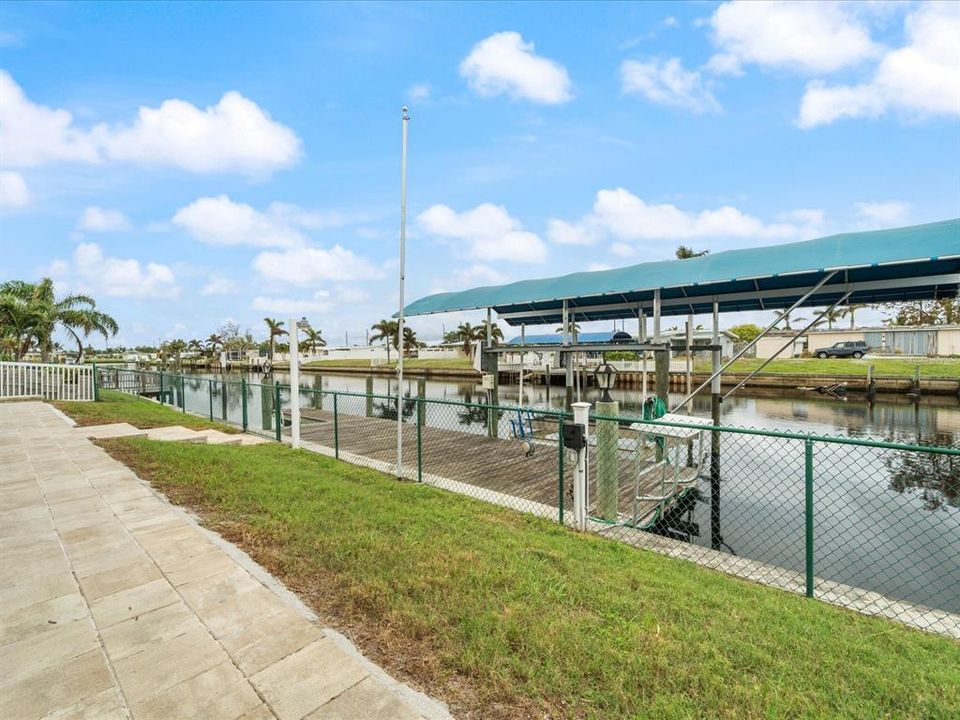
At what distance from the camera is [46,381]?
1689 centimetres

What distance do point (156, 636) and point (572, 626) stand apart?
2.49 meters

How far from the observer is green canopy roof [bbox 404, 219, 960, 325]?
26.9 feet

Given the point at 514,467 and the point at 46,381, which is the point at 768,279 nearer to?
the point at 514,467

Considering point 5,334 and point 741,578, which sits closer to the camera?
point 741,578

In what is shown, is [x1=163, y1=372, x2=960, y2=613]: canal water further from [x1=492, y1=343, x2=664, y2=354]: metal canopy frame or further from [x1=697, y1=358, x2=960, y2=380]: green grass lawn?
[x1=697, y1=358, x2=960, y2=380]: green grass lawn

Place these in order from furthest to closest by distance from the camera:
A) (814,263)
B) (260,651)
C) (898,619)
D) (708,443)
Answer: (708,443) < (814,263) < (898,619) < (260,651)

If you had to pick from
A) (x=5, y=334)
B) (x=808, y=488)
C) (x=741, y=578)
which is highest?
(x=5, y=334)

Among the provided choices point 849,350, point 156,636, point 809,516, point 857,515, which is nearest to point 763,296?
point 857,515

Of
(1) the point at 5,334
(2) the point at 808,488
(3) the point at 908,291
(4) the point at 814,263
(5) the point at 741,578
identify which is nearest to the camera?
(2) the point at 808,488

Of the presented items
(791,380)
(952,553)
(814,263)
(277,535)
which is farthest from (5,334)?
(791,380)

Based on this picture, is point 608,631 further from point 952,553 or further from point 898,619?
point 952,553

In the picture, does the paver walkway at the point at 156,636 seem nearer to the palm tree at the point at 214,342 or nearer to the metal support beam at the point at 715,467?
the metal support beam at the point at 715,467

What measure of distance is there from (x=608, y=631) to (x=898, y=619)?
251 centimetres

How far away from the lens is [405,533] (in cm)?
444
